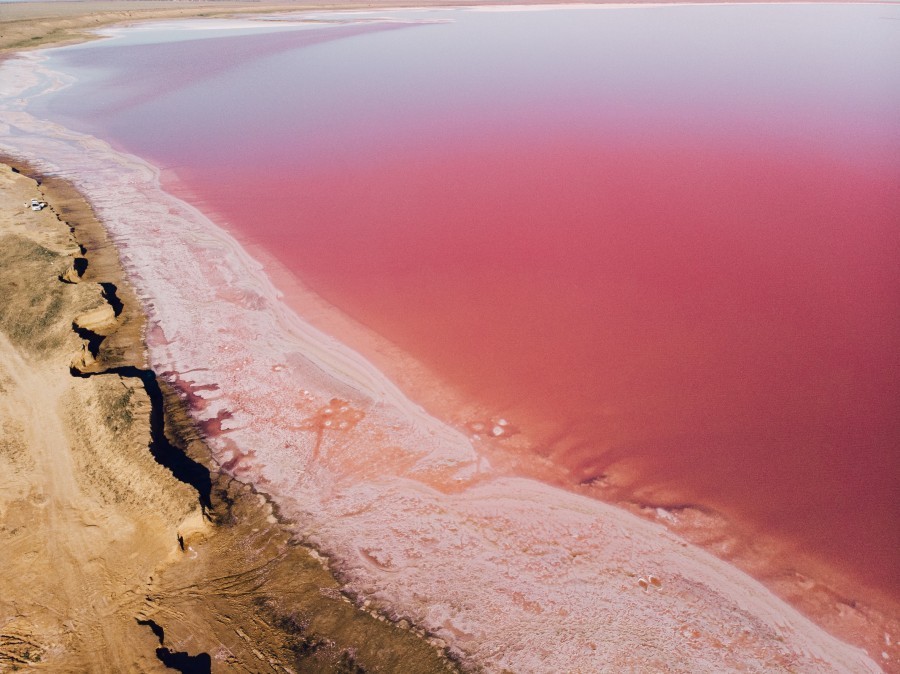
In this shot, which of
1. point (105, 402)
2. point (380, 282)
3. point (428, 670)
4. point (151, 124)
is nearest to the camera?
point (428, 670)

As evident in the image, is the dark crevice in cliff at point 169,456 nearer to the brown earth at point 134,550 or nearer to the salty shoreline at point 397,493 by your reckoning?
the brown earth at point 134,550

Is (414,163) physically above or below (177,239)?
above

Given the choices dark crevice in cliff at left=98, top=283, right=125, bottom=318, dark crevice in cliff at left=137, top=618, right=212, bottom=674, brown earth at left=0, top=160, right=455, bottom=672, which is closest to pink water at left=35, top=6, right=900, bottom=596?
dark crevice in cliff at left=98, top=283, right=125, bottom=318

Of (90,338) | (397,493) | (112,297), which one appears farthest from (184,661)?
(112,297)

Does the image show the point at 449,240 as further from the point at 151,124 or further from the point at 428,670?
the point at 151,124

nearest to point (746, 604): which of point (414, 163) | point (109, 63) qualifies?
point (414, 163)

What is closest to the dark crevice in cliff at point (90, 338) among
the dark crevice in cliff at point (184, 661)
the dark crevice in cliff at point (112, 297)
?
the dark crevice in cliff at point (112, 297)
